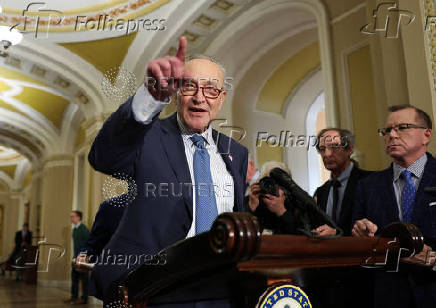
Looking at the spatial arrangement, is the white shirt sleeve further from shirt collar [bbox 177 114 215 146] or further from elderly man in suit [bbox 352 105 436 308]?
elderly man in suit [bbox 352 105 436 308]

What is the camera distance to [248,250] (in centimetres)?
71

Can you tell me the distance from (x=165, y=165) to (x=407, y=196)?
1.28 meters

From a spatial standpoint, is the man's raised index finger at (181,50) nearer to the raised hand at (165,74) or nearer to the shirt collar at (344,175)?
the raised hand at (165,74)

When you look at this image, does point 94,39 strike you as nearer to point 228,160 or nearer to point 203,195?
point 228,160

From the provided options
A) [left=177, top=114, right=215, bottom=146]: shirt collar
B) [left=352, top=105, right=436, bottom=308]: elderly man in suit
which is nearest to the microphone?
[left=177, top=114, right=215, bottom=146]: shirt collar

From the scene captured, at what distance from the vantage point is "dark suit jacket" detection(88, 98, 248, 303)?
3.21 ft

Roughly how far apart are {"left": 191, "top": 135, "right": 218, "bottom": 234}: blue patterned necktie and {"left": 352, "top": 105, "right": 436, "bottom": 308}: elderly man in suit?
0.79 meters

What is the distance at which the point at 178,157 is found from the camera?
111 centimetres

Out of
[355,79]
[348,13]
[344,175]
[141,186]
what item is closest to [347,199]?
[344,175]

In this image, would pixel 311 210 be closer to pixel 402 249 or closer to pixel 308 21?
pixel 402 249

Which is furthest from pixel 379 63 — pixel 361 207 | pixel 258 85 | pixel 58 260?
pixel 58 260

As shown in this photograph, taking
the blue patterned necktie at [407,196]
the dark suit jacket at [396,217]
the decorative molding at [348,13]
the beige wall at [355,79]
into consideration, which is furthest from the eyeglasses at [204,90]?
the decorative molding at [348,13]

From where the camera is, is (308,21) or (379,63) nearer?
(379,63)

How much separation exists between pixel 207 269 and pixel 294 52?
728 centimetres
